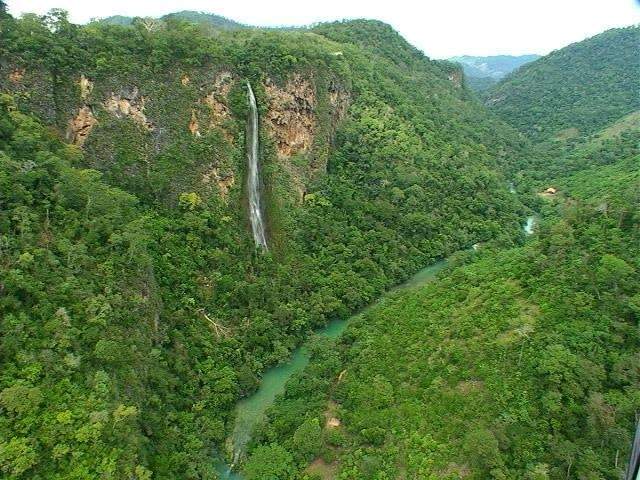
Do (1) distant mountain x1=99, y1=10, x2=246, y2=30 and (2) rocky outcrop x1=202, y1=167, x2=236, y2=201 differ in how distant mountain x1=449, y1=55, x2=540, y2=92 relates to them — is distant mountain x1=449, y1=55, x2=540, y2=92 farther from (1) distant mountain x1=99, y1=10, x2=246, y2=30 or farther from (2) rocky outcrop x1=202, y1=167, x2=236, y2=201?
(2) rocky outcrop x1=202, y1=167, x2=236, y2=201

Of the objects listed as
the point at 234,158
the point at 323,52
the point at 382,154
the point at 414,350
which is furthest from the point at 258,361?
the point at 323,52

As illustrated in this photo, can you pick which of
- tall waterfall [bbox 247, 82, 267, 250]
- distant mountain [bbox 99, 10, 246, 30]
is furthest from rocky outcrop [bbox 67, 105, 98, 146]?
distant mountain [bbox 99, 10, 246, 30]

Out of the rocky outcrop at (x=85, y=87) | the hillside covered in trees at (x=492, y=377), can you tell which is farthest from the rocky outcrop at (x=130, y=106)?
the hillside covered in trees at (x=492, y=377)

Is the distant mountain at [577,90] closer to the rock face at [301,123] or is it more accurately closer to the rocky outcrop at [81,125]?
the rock face at [301,123]

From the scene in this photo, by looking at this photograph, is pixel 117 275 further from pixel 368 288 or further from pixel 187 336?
pixel 368 288

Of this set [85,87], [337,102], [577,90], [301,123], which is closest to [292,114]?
[301,123]

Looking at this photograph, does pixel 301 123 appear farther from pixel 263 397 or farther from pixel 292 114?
pixel 263 397
